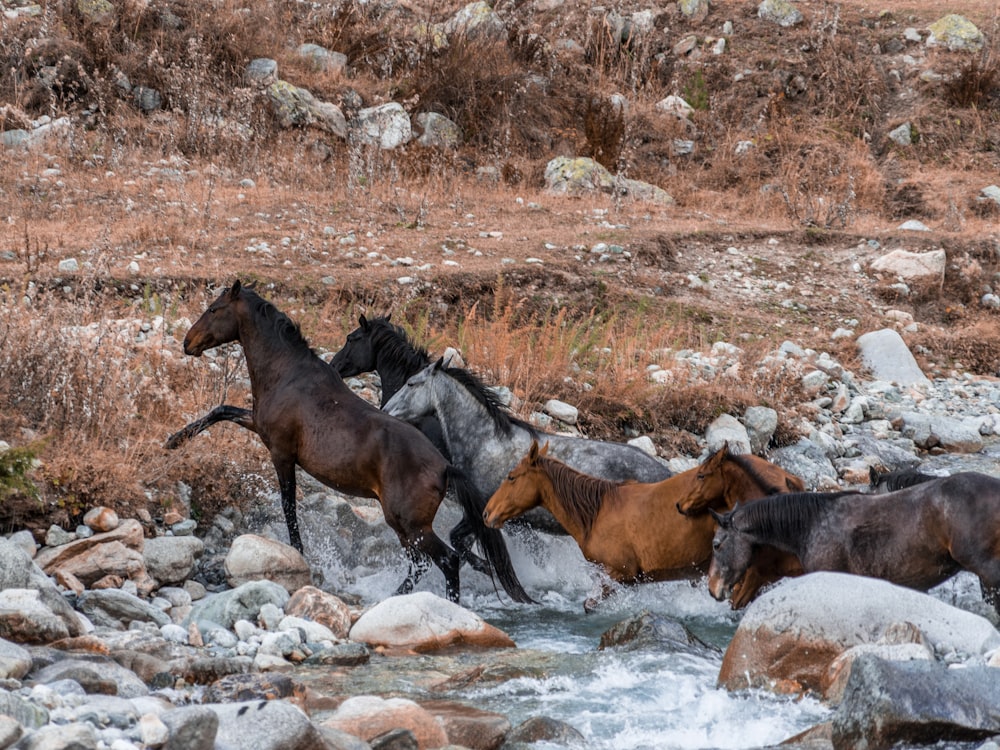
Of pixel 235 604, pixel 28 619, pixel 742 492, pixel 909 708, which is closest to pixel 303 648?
pixel 235 604

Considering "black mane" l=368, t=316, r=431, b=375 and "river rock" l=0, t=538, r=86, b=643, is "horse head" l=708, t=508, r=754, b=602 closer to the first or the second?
"black mane" l=368, t=316, r=431, b=375

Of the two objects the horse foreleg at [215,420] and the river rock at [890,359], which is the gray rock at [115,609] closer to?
the horse foreleg at [215,420]

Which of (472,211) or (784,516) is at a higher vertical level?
(784,516)

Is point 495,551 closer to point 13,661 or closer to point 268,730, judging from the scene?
point 13,661

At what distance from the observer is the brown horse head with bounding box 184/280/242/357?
7.68m

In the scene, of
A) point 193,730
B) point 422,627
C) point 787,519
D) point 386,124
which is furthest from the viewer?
point 386,124

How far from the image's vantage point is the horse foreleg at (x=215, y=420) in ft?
25.0

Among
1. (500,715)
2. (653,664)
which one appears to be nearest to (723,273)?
(653,664)

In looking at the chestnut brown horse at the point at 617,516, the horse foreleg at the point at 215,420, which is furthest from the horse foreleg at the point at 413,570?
the horse foreleg at the point at 215,420

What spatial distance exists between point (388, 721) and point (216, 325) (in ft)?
12.4

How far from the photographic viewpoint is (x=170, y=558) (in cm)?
683

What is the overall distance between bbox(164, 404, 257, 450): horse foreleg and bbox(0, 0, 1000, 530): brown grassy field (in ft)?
0.60

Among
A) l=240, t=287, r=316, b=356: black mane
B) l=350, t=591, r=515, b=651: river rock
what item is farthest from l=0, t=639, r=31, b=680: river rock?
l=240, t=287, r=316, b=356: black mane

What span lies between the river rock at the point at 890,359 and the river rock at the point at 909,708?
933 cm
